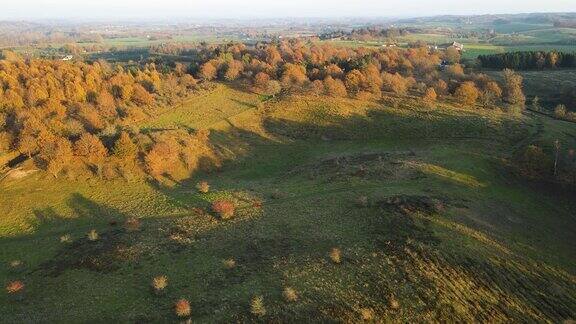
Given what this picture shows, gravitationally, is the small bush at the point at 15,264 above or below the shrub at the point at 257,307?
below

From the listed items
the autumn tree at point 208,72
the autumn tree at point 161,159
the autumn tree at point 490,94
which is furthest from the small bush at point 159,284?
the autumn tree at point 208,72

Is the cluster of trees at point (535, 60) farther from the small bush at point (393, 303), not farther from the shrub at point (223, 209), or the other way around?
the small bush at point (393, 303)

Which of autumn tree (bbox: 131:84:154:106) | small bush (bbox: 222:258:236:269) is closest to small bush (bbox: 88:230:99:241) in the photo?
small bush (bbox: 222:258:236:269)

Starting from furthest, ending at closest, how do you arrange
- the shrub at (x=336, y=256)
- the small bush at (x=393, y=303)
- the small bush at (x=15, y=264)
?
the small bush at (x=15, y=264), the shrub at (x=336, y=256), the small bush at (x=393, y=303)

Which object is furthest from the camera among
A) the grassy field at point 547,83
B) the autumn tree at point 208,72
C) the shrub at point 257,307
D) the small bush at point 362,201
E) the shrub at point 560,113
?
the autumn tree at point 208,72

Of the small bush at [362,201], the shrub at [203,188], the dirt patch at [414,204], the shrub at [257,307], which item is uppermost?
the dirt patch at [414,204]

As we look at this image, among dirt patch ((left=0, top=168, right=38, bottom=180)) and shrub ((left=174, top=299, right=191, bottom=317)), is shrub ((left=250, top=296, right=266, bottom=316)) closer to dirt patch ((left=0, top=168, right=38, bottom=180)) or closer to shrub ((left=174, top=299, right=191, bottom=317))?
shrub ((left=174, top=299, right=191, bottom=317))

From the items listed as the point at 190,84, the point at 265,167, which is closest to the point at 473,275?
the point at 265,167
